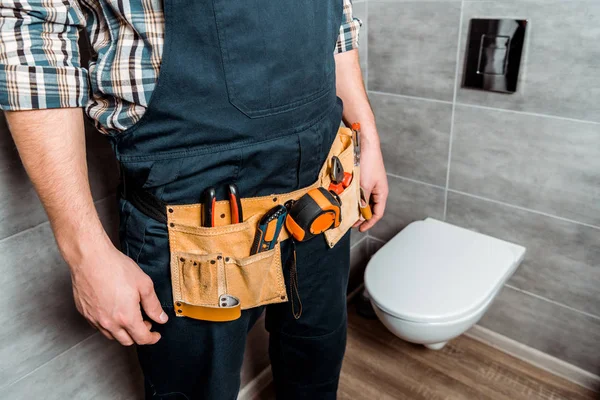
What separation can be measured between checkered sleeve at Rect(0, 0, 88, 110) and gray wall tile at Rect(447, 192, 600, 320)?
4.14 ft

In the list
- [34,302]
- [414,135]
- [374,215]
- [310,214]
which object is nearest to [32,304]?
[34,302]

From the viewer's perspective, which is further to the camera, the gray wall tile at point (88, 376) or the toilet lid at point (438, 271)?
the toilet lid at point (438, 271)

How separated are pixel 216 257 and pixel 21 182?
0.37 m

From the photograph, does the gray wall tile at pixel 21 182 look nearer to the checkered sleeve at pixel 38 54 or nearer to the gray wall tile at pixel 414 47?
the checkered sleeve at pixel 38 54

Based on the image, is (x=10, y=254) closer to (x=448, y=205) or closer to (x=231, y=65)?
(x=231, y=65)

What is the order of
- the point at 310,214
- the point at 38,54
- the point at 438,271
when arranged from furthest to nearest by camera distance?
the point at 438,271 < the point at 310,214 < the point at 38,54

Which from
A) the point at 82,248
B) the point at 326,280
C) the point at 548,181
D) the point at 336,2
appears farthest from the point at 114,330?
the point at 548,181

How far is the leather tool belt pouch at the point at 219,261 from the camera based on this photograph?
735mm

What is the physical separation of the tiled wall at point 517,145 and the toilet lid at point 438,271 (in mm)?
121

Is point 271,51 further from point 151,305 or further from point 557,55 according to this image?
point 557,55

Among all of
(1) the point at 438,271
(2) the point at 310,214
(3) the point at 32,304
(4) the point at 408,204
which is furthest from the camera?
(4) the point at 408,204

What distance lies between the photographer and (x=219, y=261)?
75 cm

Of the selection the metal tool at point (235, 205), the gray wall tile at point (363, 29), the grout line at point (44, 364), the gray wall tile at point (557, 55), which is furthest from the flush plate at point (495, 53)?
the grout line at point (44, 364)

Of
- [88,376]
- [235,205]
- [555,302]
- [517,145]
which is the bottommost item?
[555,302]
